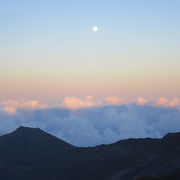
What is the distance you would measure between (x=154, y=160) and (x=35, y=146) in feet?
232

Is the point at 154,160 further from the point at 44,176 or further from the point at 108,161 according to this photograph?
the point at 44,176

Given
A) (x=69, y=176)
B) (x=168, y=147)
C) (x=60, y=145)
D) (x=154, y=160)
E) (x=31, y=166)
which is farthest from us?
(x=60, y=145)

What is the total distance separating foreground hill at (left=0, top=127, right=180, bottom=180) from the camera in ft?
302

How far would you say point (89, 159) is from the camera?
119 metres

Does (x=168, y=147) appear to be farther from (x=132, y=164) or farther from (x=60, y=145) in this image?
(x=60, y=145)

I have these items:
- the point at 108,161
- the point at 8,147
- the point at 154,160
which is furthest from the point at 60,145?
the point at 154,160

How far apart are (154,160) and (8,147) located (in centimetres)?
7957

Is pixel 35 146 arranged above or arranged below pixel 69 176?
above

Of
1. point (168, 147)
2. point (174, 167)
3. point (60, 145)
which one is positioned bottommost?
point (174, 167)

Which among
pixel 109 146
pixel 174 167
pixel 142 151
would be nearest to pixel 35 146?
pixel 109 146

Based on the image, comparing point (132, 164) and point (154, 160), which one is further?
point (132, 164)

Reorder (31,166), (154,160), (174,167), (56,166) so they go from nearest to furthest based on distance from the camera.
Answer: (174,167), (154,160), (56,166), (31,166)

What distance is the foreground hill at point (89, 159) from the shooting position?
92.1 meters

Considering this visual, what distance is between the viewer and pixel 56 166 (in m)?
125
